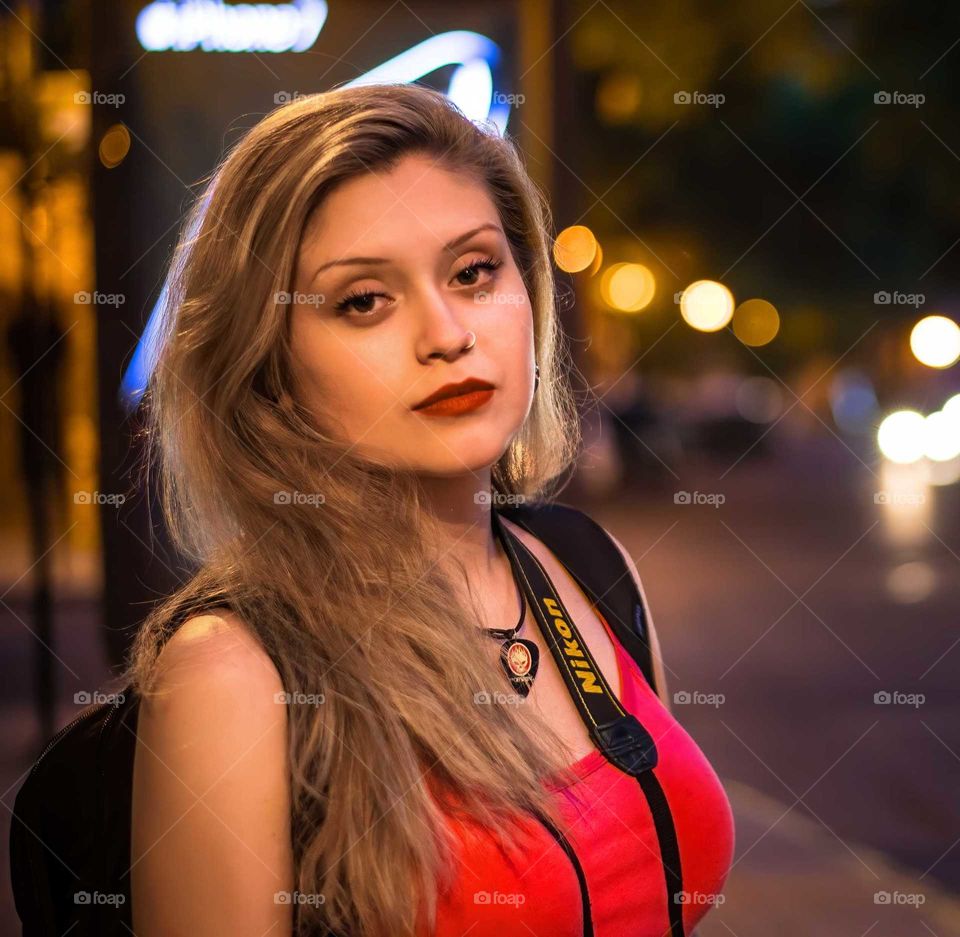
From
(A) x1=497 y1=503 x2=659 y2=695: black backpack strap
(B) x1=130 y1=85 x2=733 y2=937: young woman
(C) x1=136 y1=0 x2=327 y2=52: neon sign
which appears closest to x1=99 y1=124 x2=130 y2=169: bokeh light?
(C) x1=136 y1=0 x2=327 y2=52: neon sign

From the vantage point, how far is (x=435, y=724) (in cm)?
144

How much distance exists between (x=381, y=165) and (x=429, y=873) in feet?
3.03

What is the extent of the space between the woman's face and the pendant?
28 centimetres

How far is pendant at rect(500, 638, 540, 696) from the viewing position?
1.60 m

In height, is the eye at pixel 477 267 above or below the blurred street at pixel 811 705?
above

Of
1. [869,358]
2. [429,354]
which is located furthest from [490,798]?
[869,358]

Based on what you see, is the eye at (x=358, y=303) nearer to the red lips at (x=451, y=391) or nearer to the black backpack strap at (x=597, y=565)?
the red lips at (x=451, y=391)

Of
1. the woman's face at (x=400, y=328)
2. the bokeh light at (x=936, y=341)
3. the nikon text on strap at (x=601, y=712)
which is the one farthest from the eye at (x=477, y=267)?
the bokeh light at (x=936, y=341)

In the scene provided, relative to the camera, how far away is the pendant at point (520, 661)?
160 centimetres

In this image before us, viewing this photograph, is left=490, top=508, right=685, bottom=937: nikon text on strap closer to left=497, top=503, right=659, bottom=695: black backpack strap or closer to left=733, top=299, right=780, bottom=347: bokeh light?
left=497, top=503, right=659, bottom=695: black backpack strap

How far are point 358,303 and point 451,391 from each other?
0.57 feet

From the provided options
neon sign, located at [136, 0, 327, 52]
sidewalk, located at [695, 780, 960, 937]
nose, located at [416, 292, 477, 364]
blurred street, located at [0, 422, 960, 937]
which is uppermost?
neon sign, located at [136, 0, 327, 52]

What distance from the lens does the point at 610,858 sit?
4.82 ft

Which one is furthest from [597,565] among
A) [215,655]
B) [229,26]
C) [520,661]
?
[229,26]
